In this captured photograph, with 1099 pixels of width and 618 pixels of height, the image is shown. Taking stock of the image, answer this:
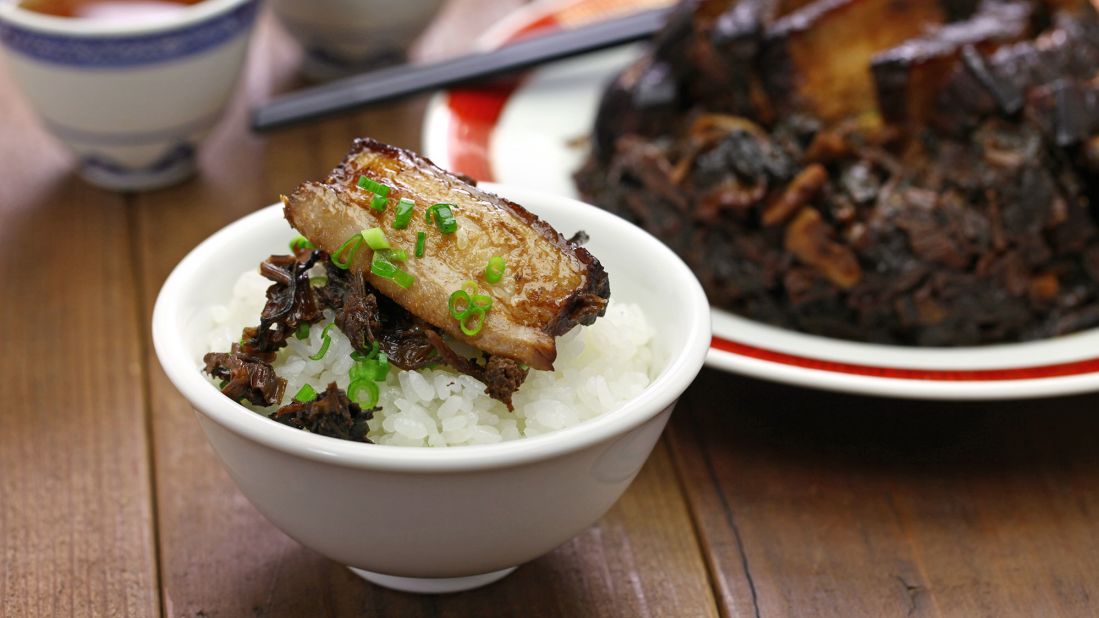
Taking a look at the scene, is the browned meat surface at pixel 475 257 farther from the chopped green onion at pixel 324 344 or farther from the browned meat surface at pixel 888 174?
the browned meat surface at pixel 888 174

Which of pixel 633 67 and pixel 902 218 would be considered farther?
pixel 633 67

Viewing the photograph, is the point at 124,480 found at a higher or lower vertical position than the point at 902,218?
lower

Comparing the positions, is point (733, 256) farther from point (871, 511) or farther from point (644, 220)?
point (871, 511)

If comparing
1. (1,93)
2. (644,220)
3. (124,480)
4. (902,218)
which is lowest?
(1,93)

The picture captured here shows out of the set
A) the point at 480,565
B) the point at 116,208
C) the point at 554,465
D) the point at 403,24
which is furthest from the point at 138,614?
the point at 403,24

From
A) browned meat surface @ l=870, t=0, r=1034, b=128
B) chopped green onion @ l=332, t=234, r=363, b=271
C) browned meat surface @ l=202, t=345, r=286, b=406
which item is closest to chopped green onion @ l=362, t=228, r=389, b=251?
chopped green onion @ l=332, t=234, r=363, b=271

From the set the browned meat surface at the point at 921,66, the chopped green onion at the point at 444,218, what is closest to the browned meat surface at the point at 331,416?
the chopped green onion at the point at 444,218

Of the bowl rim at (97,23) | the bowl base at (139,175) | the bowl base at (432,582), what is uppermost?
→ the bowl rim at (97,23)
